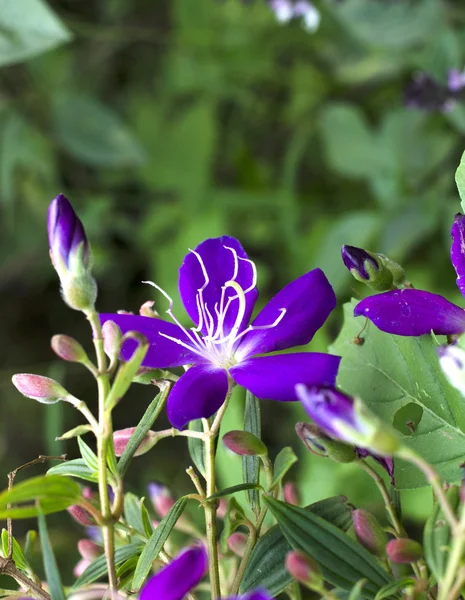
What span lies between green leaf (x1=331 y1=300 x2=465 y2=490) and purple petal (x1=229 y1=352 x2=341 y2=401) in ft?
0.17

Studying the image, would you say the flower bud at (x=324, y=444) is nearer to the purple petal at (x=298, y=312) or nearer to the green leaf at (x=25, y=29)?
the purple petal at (x=298, y=312)

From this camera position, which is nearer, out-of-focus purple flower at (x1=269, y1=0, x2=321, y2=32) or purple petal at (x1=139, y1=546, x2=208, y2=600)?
purple petal at (x1=139, y1=546, x2=208, y2=600)

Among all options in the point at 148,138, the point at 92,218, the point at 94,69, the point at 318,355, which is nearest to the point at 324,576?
the point at 318,355

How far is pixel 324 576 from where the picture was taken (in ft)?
1.26

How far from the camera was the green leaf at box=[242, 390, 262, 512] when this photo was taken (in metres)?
0.45

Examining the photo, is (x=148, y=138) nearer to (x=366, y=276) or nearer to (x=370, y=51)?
(x=370, y=51)

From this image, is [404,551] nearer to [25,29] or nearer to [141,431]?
[141,431]

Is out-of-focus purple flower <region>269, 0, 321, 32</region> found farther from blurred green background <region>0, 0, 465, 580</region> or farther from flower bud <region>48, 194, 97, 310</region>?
flower bud <region>48, 194, 97, 310</region>

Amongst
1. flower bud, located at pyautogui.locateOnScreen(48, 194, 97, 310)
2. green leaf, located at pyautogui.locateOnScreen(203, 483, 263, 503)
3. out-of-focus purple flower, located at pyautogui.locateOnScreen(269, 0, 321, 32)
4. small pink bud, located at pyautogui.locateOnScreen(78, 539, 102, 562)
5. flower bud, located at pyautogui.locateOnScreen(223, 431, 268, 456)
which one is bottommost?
small pink bud, located at pyautogui.locateOnScreen(78, 539, 102, 562)

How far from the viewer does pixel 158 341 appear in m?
0.46

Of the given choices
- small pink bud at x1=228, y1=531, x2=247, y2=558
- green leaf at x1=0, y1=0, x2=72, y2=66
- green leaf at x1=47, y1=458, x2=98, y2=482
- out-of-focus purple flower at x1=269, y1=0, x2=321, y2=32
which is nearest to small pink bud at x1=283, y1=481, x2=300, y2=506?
small pink bud at x1=228, y1=531, x2=247, y2=558

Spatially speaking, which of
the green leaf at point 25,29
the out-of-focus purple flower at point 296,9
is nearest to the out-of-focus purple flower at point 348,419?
the green leaf at point 25,29

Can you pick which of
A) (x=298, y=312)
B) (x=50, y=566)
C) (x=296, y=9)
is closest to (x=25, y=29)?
(x=296, y=9)

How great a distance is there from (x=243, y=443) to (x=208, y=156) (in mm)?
1211
